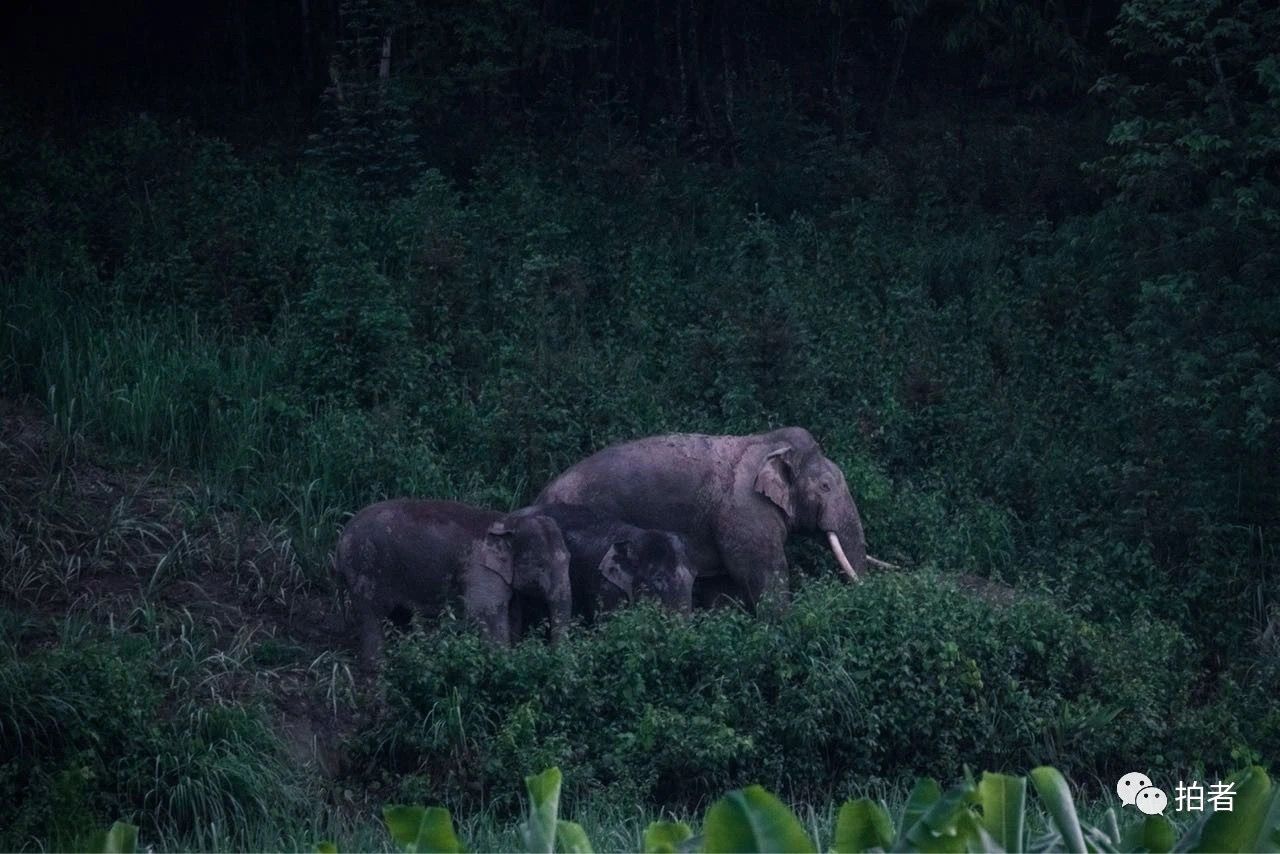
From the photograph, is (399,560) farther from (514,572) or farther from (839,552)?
(839,552)

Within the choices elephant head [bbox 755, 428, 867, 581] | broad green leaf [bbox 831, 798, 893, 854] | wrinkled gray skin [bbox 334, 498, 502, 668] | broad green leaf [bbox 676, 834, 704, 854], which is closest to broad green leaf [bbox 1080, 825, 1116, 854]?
broad green leaf [bbox 831, 798, 893, 854]

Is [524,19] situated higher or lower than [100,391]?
higher

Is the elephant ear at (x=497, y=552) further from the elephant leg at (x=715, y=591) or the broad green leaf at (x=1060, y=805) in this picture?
the broad green leaf at (x=1060, y=805)

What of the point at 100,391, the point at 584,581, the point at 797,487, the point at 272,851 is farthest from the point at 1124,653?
the point at 100,391

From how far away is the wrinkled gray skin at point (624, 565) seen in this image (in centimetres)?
999

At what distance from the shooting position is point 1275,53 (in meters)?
11.3

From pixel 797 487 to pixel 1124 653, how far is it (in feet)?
7.96

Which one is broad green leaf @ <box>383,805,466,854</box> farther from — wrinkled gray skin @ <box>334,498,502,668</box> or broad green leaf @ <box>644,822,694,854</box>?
wrinkled gray skin @ <box>334,498,502,668</box>

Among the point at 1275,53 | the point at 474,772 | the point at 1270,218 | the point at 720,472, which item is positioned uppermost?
the point at 1275,53

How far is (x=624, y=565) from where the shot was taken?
10016 millimetres

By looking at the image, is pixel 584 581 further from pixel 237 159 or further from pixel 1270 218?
pixel 237 159

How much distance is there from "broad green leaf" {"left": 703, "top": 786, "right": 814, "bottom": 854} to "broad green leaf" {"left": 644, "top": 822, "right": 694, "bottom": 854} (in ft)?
0.34

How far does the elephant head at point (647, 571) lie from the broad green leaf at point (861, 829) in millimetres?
6196

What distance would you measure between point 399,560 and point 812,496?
283 cm
